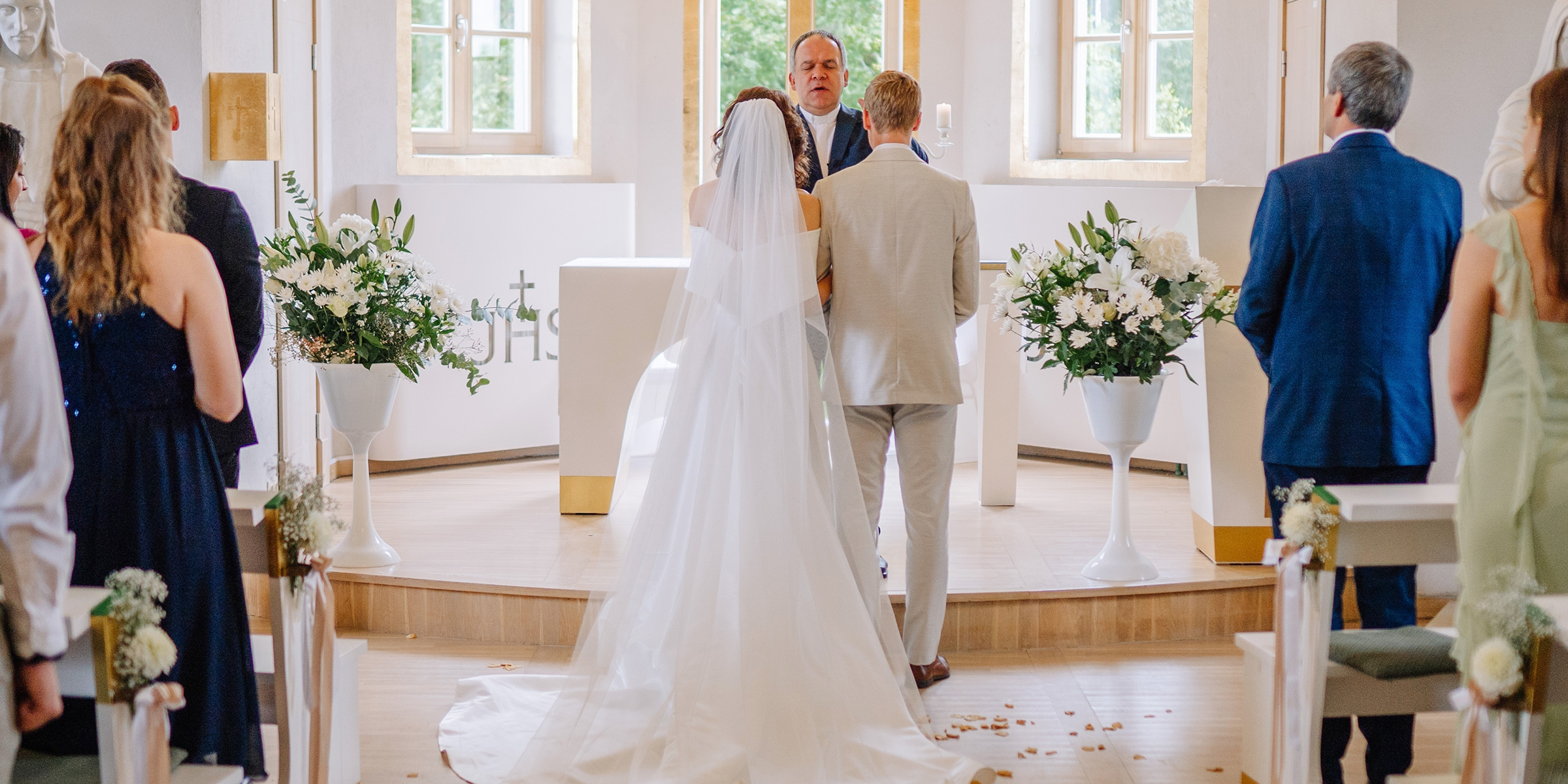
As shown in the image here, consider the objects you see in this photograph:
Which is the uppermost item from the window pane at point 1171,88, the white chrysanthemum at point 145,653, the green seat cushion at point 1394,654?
the window pane at point 1171,88

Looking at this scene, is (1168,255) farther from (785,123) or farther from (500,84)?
(500,84)

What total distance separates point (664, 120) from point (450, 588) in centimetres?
346

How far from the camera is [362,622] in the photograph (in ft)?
15.5

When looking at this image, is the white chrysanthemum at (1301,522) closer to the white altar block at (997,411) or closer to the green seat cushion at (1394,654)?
the green seat cushion at (1394,654)

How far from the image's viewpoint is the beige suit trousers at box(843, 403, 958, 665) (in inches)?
152

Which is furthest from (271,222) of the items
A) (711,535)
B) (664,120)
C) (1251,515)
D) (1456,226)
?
(1456,226)

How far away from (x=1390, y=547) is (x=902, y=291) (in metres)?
1.44

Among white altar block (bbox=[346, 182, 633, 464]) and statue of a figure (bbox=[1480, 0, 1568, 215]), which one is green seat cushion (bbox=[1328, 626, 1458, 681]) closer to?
statue of a figure (bbox=[1480, 0, 1568, 215])

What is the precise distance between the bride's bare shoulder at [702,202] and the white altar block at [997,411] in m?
2.26

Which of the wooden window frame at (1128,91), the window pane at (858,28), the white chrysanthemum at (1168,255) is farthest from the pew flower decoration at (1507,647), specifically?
the window pane at (858,28)

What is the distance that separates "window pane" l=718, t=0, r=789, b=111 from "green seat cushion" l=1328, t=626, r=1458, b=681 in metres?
5.20

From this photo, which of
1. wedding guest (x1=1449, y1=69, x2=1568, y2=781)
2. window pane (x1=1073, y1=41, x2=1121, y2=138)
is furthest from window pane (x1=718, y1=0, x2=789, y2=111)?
wedding guest (x1=1449, y1=69, x2=1568, y2=781)

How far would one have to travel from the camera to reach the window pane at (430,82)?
7.00m

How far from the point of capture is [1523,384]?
92.8 inches
